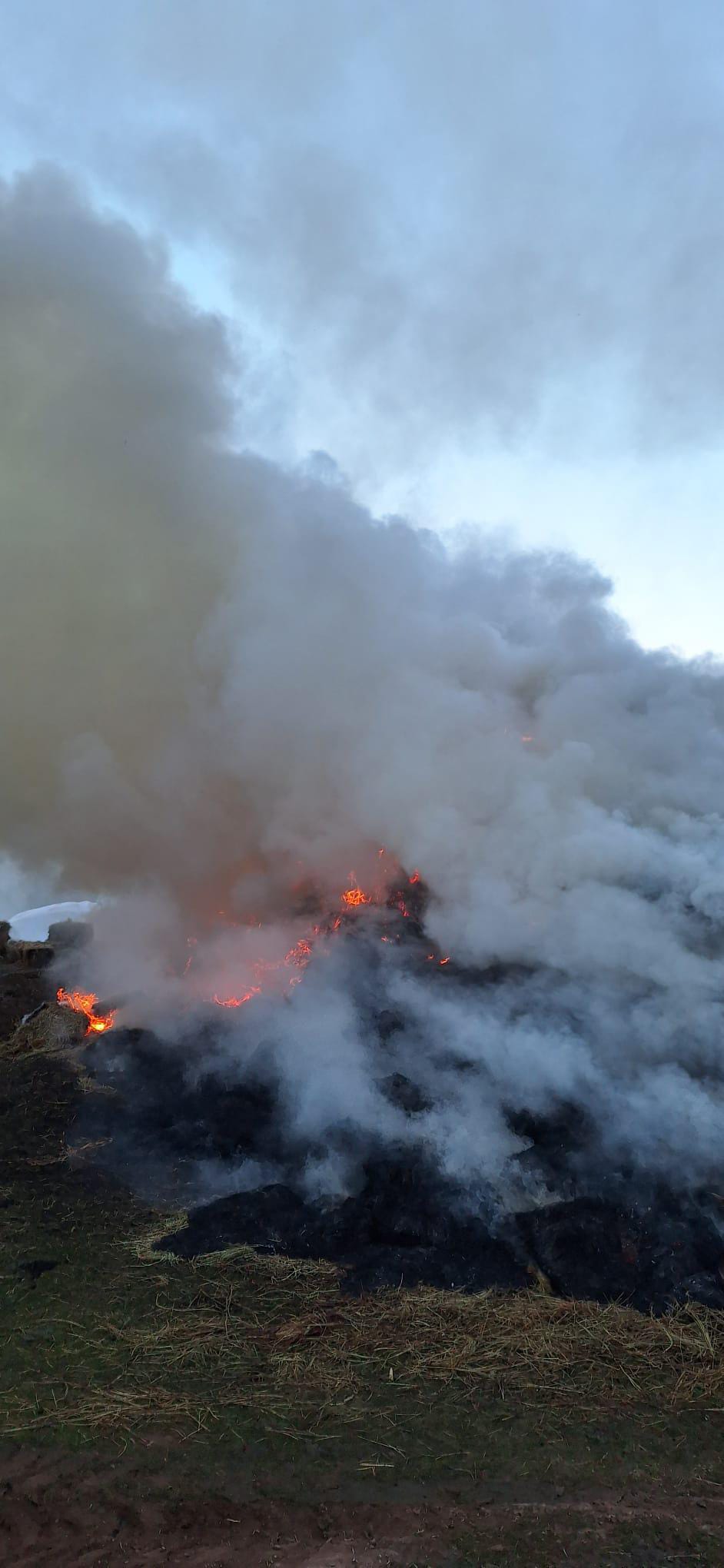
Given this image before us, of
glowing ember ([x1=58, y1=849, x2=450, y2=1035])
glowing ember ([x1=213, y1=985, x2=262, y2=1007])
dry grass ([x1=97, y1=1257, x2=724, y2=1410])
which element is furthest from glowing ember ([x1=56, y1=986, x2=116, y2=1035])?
dry grass ([x1=97, y1=1257, x2=724, y2=1410])

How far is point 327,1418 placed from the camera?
7324mm

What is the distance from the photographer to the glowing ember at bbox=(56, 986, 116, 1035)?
19.1 metres

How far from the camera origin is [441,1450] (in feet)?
22.6

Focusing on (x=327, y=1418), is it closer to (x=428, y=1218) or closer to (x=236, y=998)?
(x=428, y=1218)

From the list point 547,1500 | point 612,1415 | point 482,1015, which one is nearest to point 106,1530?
point 547,1500

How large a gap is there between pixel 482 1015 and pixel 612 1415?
25.5 ft

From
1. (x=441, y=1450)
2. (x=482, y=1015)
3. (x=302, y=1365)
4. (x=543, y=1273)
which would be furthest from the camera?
(x=482, y=1015)

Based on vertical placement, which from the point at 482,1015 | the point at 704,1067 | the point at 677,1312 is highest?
the point at 482,1015

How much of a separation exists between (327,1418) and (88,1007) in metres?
14.7

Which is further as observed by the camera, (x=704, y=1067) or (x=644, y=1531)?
(x=704, y=1067)

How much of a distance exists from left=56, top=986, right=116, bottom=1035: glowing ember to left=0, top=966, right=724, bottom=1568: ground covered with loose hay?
840 cm

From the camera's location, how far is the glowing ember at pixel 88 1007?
1911 cm

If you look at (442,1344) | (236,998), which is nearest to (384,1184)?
(442,1344)

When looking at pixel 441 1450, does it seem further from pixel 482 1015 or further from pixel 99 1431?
pixel 482 1015
